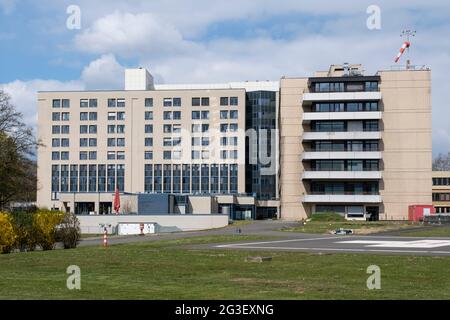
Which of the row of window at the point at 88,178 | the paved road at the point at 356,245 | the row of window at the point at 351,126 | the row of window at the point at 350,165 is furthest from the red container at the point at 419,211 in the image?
the row of window at the point at 88,178

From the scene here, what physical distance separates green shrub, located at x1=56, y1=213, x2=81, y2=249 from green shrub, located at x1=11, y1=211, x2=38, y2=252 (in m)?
1.79

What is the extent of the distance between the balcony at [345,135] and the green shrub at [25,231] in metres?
66.3

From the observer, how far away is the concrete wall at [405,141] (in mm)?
94312

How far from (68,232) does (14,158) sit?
575 inches

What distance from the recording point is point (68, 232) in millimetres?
35406

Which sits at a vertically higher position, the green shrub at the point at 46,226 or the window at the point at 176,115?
the window at the point at 176,115

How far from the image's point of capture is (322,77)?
314 feet

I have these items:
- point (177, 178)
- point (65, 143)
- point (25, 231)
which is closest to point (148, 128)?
point (177, 178)

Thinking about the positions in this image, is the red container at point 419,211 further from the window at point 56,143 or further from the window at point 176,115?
the window at point 56,143

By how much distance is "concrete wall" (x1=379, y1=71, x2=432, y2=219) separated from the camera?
309ft

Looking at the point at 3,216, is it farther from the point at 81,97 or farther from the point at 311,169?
the point at 81,97

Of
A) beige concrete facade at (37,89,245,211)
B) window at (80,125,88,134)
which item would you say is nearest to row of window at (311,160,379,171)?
→ beige concrete facade at (37,89,245,211)

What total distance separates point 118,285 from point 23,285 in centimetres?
234

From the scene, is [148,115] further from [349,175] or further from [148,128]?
[349,175]
